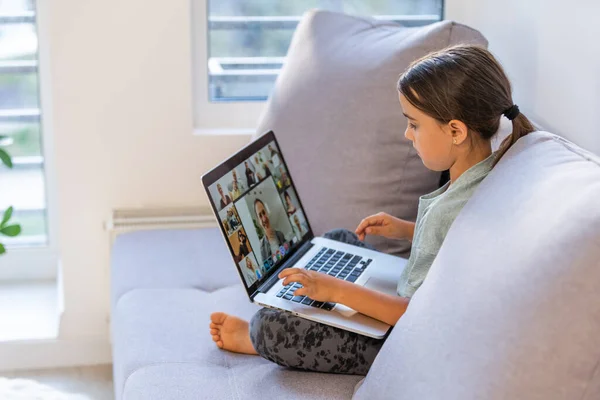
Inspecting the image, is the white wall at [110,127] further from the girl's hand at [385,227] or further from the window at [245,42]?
the girl's hand at [385,227]

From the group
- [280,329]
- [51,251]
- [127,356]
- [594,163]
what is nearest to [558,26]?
[594,163]

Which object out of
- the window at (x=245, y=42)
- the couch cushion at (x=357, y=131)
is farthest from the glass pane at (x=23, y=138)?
the couch cushion at (x=357, y=131)

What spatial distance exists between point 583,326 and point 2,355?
1.79m

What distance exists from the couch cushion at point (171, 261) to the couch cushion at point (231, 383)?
423 millimetres

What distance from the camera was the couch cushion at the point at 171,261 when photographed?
1.86 metres

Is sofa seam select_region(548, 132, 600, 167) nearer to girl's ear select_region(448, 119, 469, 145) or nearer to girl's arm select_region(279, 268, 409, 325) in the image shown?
girl's ear select_region(448, 119, 469, 145)

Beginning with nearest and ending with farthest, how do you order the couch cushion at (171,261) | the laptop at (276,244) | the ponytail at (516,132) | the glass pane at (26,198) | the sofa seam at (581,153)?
1. the sofa seam at (581,153)
2. the ponytail at (516,132)
3. the laptop at (276,244)
4. the couch cushion at (171,261)
5. the glass pane at (26,198)

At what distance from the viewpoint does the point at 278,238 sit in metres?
1.65

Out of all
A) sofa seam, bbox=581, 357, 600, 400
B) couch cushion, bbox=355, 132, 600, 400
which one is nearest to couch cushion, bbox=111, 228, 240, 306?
couch cushion, bbox=355, 132, 600, 400

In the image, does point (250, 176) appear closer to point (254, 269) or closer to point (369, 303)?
point (254, 269)

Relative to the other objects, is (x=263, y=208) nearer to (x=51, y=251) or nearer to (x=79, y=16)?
(x=79, y=16)

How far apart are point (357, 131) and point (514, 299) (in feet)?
3.02

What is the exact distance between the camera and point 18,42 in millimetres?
2490

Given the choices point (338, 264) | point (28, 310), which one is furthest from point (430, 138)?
point (28, 310)
